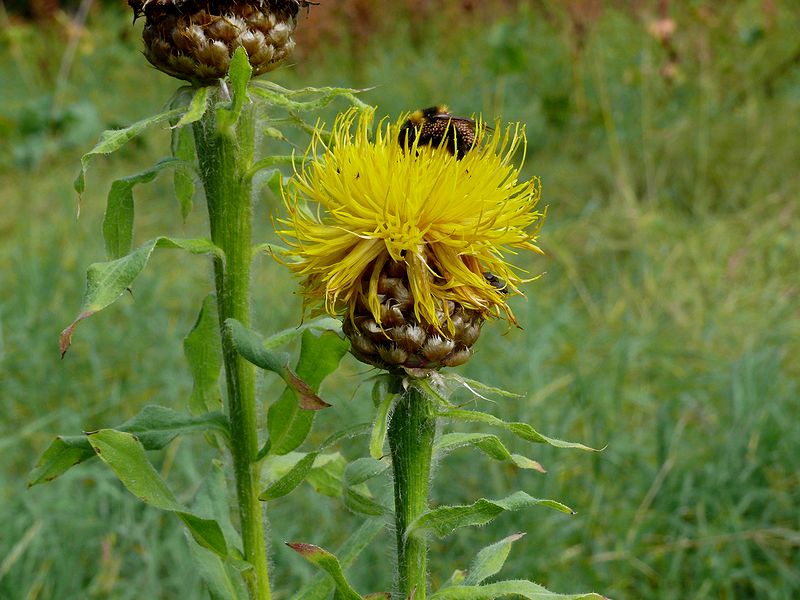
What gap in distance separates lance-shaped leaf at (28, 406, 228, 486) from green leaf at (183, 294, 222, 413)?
0.15 m

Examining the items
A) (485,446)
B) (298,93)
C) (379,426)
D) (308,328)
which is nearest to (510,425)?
(485,446)

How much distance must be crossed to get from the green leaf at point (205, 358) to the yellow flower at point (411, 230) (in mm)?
392

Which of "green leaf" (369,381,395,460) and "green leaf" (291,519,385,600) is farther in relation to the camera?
"green leaf" (291,519,385,600)

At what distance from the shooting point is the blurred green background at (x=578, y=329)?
2812 millimetres

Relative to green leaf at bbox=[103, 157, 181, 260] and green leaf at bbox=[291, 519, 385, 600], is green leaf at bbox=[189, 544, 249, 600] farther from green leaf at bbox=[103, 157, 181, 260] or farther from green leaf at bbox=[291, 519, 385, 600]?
green leaf at bbox=[103, 157, 181, 260]

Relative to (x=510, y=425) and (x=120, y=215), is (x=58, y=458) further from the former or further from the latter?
(x=510, y=425)

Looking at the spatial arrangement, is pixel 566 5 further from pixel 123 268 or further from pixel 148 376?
pixel 123 268

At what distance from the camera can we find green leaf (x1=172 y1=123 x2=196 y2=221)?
A: 5.38ft

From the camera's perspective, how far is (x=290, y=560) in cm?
275

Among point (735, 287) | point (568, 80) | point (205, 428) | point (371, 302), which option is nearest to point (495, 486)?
point (205, 428)

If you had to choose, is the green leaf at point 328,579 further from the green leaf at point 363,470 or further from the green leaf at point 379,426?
the green leaf at point 379,426

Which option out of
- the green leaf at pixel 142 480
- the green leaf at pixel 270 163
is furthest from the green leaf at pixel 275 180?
the green leaf at pixel 142 480

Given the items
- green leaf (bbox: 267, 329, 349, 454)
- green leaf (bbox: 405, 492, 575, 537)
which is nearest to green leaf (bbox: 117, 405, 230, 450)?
green leaf (bbox: 267, 329, 349, 454)

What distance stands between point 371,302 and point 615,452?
6.64 ft
